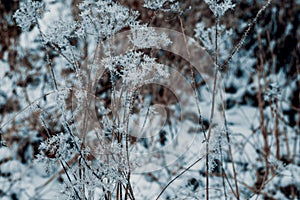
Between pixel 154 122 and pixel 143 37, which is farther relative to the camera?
pixel 154 122

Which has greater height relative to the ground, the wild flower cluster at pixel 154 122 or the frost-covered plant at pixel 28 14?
the frost-covered plant at pixel 28 14

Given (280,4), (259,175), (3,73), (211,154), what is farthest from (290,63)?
(211,154)

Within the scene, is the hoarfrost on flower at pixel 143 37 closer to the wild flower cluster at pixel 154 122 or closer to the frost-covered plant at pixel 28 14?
Result: the wild flower cluster at pixel 154 122

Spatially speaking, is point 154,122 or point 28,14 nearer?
point 28,14

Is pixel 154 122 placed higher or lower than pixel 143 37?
lower

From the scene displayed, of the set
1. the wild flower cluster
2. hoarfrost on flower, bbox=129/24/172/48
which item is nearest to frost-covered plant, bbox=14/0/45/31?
the wild flower cluster

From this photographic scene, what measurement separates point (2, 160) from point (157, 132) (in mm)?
900

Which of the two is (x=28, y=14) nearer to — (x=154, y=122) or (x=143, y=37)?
(x=143, y=37)

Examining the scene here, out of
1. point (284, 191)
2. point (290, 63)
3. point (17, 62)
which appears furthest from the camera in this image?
point (290, 63)

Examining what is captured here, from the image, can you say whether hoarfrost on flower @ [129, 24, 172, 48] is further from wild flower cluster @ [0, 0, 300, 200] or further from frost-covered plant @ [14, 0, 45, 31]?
frost-covered plant @ [14, 0, 45, 31]

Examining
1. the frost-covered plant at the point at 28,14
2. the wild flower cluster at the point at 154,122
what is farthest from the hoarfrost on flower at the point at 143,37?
the frost-covered plant at the point at 28,14

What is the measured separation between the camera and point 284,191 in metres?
2.27

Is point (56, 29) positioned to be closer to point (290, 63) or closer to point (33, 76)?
point (33, 76)

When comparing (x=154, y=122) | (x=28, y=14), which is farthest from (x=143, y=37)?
(x=154, y=122)
